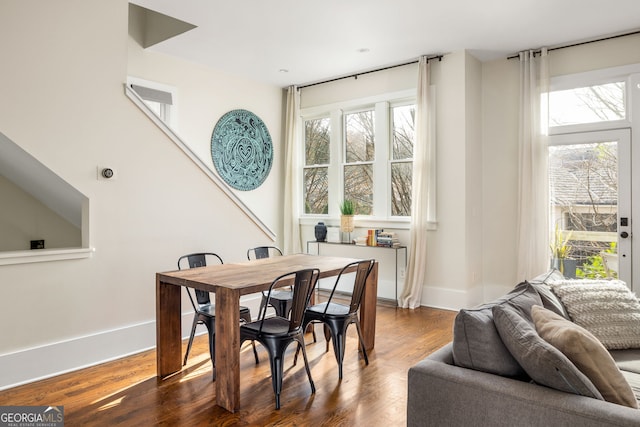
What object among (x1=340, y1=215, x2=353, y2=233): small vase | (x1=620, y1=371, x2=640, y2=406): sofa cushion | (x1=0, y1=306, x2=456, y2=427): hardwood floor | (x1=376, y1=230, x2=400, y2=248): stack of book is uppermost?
(x1=340, y1=215, x2=353, y2=233): small vase

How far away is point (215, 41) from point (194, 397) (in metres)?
3.60

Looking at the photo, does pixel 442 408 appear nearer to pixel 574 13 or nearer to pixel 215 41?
pixel 574 13

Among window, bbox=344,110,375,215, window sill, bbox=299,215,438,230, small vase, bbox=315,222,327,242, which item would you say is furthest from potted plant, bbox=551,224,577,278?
small vase, bbox=315,222,327,242

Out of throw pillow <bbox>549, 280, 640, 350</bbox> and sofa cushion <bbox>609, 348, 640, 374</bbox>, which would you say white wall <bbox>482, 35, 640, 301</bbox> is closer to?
throw pillow <bbox>549, 280, 640, 350</bbox>

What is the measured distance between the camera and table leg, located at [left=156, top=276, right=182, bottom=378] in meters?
3.10

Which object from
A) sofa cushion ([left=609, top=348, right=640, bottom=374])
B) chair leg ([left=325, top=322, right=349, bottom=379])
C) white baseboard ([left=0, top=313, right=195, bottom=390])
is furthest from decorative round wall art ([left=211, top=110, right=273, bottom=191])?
sofa cushion ([left=609, top=348, right=640, bottom=374])

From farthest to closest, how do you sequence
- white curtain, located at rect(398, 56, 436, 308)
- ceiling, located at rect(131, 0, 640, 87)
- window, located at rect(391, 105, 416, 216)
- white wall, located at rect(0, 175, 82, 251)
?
1. window, located at rect(391, 105, 416, 216)
2. white curtain, located at rect(398, 56, 436, 308)
3. ceiling, located at rect(131, 0, 640, 87)
4. white wall, located at rect(0, 175, 82, 251)

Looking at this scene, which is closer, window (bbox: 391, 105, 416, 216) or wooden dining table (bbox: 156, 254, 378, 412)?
wooden dining table (bbox: 156, 254, 378, 412)

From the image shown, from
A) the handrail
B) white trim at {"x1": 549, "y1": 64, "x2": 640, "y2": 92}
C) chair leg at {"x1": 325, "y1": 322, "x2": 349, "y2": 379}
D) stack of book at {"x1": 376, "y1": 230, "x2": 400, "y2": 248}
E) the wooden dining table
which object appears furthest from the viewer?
stack of book at {"x1": 376, "y1": 230, "x2": 400, "y2": 248}

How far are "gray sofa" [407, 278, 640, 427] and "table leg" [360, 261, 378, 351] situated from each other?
6.03ft

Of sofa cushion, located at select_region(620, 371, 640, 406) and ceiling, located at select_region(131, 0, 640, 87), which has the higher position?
ceiling, located at select_region(131, 0, 640, 87)

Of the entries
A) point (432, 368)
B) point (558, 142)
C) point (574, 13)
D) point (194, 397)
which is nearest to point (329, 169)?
point (558, 142)

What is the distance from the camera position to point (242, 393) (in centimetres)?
284

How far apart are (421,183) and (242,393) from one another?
10.7 ft
